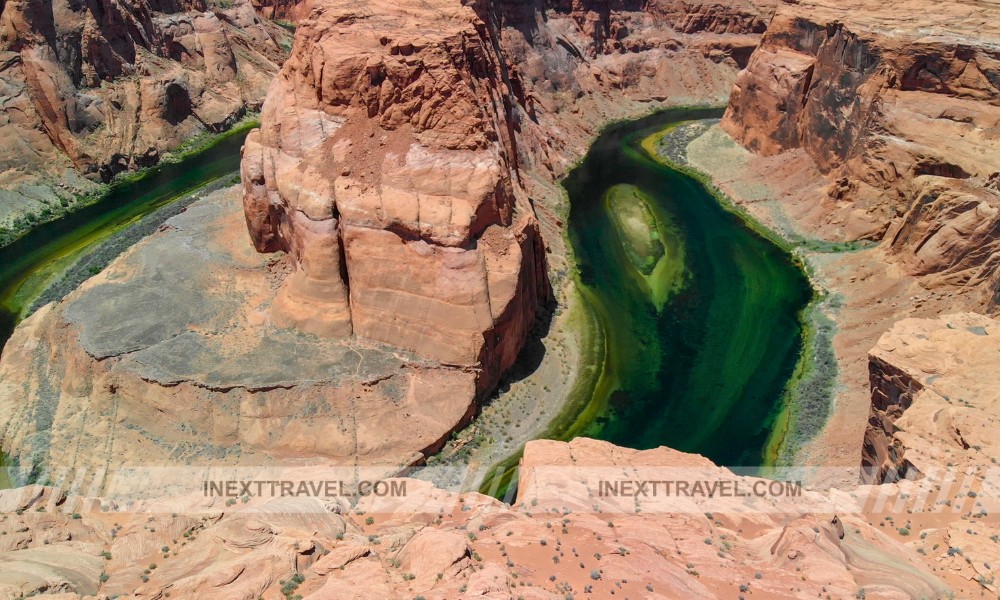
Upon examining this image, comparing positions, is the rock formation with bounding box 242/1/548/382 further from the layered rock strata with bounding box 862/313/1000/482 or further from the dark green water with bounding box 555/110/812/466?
the layered rock strata with bounding box 862/313/1000/482

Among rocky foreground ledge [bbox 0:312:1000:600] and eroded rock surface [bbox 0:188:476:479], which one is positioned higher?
rocky foreground ledge [bbox 0:312:1000:600]

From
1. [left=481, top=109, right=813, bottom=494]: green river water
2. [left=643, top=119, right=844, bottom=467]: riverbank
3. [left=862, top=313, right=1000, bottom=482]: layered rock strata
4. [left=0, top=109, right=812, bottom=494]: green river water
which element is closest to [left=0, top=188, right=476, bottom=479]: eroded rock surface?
[left=481, top=109, right=813, bottom=494]: green river water

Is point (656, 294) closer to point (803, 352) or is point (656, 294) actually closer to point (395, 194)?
point (803, 352)

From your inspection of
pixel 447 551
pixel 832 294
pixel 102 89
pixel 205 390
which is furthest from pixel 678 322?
pixel 102 89

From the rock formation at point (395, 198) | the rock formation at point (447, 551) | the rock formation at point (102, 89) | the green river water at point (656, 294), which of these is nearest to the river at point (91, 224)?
the green river water at point (656, 294)

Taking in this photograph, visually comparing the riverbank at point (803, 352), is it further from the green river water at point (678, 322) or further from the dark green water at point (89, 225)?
the dark green water at point (89, 225)

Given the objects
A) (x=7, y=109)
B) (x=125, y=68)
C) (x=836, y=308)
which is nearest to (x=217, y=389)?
(x=836, y=308)

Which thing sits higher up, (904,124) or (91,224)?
(904,124)
